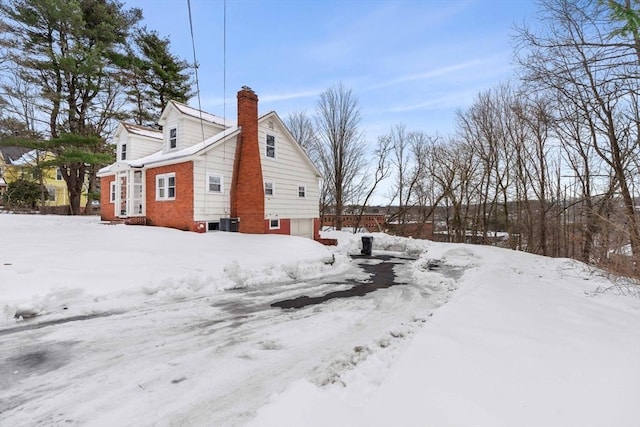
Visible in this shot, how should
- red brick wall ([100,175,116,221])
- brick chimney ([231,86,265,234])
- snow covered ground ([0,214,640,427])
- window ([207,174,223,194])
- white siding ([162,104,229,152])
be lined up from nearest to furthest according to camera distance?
snow covered ground ([0,214,640,427]) → window ([207,174,223,194]) → brick chimney ([231,86,265,234]) → white siding ([162,104,229,152]) → red brick wall ([100,175,116,221])

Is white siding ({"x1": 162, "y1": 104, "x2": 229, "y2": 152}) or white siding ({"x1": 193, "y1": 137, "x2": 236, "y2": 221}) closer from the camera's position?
white siding ({"x1": 193, "y1": 137, "x2": 236, "y2": 221})

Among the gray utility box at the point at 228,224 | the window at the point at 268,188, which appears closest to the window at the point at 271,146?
the window at the point at 268,188

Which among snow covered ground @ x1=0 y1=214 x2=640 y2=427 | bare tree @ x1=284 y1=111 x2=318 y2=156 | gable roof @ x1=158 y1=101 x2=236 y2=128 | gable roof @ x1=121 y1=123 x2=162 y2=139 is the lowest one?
snow covered ground @ x1=0 y1=214 x2=640 y2=427

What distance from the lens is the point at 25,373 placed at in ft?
11.0

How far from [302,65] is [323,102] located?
401 inches

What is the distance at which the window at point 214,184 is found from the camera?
45.3 ft

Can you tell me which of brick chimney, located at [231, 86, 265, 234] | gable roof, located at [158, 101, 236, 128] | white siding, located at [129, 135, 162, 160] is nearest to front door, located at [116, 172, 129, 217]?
white siding, located at [129, 135, 162, 160]

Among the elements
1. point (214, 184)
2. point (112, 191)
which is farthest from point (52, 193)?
point (214, 184)

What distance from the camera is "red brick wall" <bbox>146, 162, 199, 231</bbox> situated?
43.9 ft

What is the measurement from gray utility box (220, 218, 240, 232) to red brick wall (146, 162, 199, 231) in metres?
1.18

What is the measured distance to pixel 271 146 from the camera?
16.6 m

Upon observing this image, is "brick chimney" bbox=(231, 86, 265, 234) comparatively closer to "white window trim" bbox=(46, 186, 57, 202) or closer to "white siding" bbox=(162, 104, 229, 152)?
"white siding" bbox=(162, 104, 229, 152)

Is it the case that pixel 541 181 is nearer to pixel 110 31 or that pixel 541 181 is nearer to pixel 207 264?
pixel 207 264

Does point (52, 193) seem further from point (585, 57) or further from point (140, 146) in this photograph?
point (585, 57)
